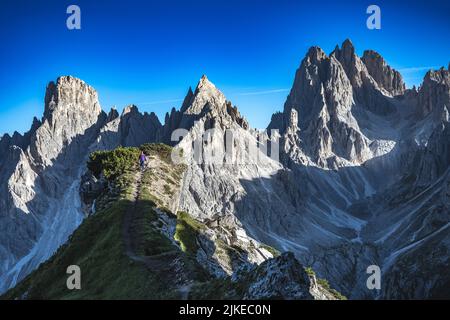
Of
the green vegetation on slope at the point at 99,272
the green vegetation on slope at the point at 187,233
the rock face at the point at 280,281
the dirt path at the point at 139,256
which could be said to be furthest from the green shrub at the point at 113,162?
the rock face at the point at 280,281

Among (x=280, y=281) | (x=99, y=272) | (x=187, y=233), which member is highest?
(x=187, y=233)

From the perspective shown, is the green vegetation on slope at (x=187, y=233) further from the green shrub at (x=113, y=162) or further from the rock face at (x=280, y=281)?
the rock face at (x=280, y=281)

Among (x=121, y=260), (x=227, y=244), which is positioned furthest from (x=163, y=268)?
(x=227, y=244)

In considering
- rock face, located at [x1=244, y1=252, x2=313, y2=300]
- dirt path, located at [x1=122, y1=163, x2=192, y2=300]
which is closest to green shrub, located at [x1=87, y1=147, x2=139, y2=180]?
dirt path, located at [x1=122, y1=163, x2=192, y2=300]

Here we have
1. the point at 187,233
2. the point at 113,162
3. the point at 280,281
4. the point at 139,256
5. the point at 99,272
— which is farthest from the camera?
the point at 113,162

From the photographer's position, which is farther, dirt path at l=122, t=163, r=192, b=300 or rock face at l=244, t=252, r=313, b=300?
dirt path at l=122, t=163, r=192, b=300

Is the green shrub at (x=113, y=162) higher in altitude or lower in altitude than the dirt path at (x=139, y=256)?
higher

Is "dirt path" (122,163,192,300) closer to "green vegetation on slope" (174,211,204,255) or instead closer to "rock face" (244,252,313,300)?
"rock face" (244,252,313,300)

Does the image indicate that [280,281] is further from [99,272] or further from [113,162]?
[113,162]

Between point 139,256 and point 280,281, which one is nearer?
point 280,281

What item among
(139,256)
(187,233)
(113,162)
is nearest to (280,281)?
(139,256)

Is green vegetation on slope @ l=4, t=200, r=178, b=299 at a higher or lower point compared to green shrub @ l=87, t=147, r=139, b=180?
Result: lower

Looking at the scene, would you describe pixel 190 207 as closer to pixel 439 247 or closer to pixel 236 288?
pixel 439 247
